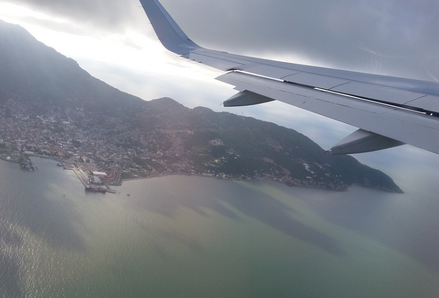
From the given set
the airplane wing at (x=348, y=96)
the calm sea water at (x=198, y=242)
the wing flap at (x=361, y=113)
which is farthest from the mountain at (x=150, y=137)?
the wing flap at (x=361, y=113)

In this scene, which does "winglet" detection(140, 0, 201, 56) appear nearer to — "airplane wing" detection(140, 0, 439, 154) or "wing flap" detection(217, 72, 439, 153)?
"airplane wing" detection(140, 0, 439, 154)

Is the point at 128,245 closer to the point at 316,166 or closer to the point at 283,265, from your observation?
the point at 283,265

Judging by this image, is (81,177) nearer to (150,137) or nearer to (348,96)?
(150,137)

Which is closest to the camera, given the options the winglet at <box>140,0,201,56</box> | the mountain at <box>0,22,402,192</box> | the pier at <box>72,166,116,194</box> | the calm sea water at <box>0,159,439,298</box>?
the winglet at <box>140,0,201,56</box>

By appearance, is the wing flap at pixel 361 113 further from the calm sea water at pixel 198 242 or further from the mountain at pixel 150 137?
the mountain at pixel 150 137

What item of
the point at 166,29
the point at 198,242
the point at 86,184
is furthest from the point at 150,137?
the point at 166,29

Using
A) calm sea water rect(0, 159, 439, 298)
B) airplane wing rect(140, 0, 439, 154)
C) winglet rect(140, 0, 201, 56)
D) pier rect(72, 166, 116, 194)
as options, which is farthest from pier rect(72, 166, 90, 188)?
airplane wing rect(140, 0, 439, 154)
